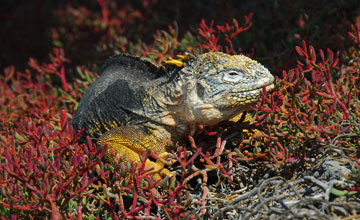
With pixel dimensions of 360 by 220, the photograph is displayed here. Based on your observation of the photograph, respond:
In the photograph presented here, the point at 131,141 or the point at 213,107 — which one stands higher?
the point at 213,107

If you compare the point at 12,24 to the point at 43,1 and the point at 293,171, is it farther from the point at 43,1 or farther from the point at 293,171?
the point at 293,171

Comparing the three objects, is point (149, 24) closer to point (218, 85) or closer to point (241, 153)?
point (218, 85)

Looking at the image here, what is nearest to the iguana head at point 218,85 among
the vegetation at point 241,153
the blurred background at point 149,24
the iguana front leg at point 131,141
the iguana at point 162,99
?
the iguana at point 162,99

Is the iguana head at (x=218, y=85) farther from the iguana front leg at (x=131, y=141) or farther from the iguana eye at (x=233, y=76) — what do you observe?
the iguana front leg at (x=131, y=141)

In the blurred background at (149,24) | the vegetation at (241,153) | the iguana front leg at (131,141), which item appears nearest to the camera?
the vegetation at (241,153)

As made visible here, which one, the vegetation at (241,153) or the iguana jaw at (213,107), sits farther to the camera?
the iguana jaw at (213,107)

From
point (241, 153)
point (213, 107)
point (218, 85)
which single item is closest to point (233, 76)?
point (218, 85)

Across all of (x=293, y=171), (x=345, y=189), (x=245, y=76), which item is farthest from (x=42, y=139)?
(x=345, y=189)
